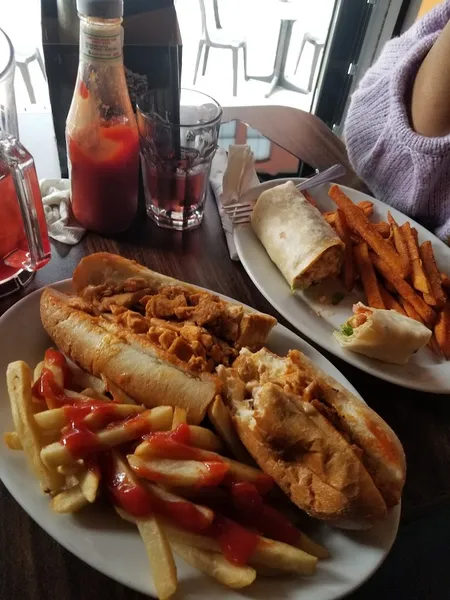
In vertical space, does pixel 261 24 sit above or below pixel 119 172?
below

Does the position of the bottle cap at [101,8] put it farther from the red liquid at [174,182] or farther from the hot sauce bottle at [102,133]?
the red liquid at [174,182]

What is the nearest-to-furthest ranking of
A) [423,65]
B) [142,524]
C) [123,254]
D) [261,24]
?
1. [142,524]
2. [123,254]
3. [423,65]
4. [261,24]

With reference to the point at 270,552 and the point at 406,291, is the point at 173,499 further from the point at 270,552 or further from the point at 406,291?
the point at 406,291

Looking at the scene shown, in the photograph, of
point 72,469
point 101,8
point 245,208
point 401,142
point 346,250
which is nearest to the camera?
point 72,469

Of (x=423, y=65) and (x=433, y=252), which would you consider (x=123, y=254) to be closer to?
(x=433, y=252)

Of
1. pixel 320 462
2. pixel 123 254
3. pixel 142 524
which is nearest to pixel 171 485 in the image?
pixel 142 524

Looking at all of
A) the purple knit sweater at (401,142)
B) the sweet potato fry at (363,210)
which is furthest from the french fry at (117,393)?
the purple knit sweater at (401,142)

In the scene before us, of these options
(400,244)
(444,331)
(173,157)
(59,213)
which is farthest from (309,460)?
(59,213)

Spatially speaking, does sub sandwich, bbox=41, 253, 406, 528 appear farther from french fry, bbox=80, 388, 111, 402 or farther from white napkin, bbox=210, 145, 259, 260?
white napkin, bbox=210, 145, 259, 260
